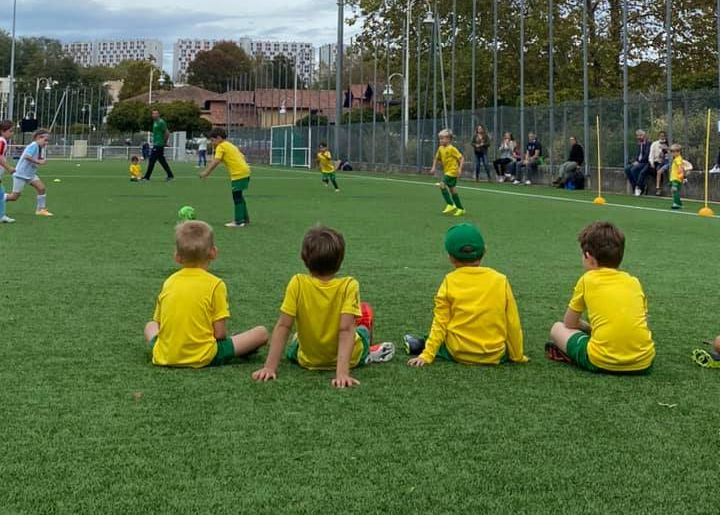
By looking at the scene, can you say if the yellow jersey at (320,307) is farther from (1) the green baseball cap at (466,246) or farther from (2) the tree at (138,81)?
(2) the tree at (138,81)

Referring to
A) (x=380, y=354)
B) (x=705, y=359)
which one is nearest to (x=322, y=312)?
(x=380, y=354)

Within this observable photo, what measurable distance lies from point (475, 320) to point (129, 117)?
11255cm

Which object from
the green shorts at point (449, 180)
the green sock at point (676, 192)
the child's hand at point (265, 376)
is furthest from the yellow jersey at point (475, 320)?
the green sock at point (676, 192)

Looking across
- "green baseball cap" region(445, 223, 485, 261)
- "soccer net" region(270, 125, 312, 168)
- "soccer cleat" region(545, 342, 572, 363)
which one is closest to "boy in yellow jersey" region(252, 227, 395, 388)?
"green baseball cap" region(445, 223, 485, 261)

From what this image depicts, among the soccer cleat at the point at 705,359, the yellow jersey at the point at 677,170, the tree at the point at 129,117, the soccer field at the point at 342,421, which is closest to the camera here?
the soccer field at the point at 342,421

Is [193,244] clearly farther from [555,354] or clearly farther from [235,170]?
[235,170]

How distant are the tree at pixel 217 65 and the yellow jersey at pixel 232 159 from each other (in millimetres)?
144075

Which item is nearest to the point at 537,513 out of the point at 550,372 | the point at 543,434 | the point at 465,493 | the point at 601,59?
the point at 465,493

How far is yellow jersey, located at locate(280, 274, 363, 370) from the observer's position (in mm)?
5020

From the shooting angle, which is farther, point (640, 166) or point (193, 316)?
point (640, 166)

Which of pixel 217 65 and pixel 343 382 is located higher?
pixel 217 65

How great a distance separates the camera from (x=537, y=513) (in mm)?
3170

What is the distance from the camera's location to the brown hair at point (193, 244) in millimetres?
5340

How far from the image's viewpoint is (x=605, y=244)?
5.29m
